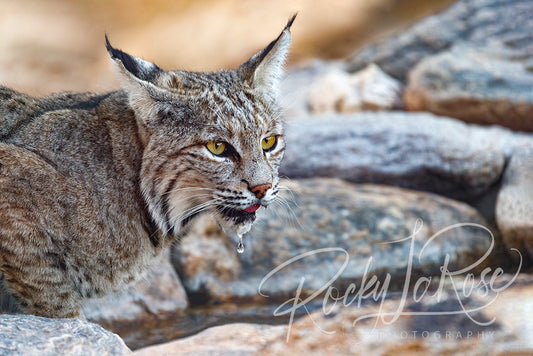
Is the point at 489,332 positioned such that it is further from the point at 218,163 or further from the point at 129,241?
the point at 129,241

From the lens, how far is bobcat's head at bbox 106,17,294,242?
12.5 feet

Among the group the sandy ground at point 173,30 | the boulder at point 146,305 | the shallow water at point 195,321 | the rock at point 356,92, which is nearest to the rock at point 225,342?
the shallow water at point 195,321

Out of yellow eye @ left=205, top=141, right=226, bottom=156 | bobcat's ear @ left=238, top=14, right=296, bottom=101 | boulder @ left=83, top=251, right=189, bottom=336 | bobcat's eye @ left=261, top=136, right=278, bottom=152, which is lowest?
boulder @ left=83, top=251, right=189, bottom=336

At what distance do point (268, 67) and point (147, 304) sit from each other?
238 cm

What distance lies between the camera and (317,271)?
587cm

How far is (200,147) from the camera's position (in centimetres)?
385

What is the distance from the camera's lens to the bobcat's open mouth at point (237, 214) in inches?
156

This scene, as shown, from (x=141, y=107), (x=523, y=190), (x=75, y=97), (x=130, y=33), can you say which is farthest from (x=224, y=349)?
(x=130, y=33)

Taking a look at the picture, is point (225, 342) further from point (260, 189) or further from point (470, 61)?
point (470, 61)

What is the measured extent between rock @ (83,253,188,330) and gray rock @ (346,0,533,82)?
6086 millimetres

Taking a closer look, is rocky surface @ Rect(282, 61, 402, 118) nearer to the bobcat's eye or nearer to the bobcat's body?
the bobcat's eye

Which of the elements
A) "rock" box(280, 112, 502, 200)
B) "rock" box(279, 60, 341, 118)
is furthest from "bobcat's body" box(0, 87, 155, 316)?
"rock" box(279, 60, 341, 118)

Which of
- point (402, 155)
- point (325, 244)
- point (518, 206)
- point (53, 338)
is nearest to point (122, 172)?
point (53, 338)

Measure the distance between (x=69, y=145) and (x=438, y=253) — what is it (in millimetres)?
3791
